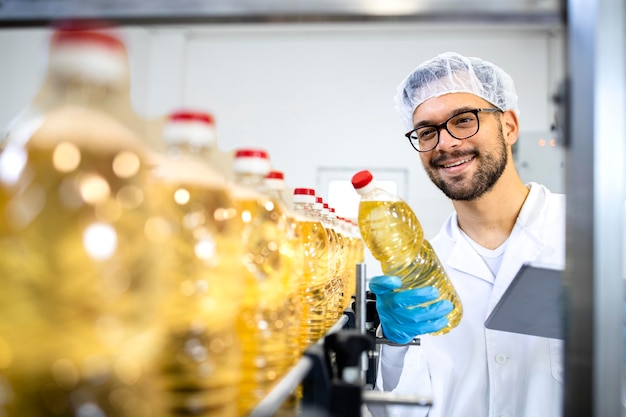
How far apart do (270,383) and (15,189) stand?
37 cm

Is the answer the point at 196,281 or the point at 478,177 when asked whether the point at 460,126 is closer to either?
the point at 478,177

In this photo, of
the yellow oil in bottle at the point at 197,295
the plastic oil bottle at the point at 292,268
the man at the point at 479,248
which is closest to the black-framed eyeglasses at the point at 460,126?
the man at the point at 479,248

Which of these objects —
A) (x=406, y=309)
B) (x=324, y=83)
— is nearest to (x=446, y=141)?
(x=406, y=309)

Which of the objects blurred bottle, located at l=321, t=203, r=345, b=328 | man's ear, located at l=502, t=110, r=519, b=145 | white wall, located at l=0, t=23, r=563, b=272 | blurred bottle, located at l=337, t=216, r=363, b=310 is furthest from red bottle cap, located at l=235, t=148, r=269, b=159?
white wall, located at l=0, t=23, r=563, b=272

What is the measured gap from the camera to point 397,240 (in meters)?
1.23

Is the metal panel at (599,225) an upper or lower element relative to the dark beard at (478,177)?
lower

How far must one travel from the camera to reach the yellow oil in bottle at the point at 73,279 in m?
0.33

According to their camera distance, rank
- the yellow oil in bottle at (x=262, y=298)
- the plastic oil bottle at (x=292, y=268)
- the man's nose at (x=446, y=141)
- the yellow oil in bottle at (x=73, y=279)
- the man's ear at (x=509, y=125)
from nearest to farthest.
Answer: the yellow oil in bottle at (x=73, y=279) → the yellow oil in bottle at (x=262, y=298) → the plastic oil bottle at (x=292, y=268) → the man's nose at (x=446, y=141) → the man's ear at (x=509, y=125)

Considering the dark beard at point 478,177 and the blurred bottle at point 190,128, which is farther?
the dark beard at point 478,177

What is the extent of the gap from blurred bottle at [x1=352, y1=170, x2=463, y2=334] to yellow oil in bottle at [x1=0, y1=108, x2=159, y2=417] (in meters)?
0.78

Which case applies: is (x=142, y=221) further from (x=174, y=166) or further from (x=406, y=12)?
(x=406, y=12)

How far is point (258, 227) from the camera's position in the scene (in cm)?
68

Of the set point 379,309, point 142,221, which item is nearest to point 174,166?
point 142,221

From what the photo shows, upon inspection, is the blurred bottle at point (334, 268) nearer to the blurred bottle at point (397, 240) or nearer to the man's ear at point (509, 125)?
the blurred bottle at point (397, 240)
